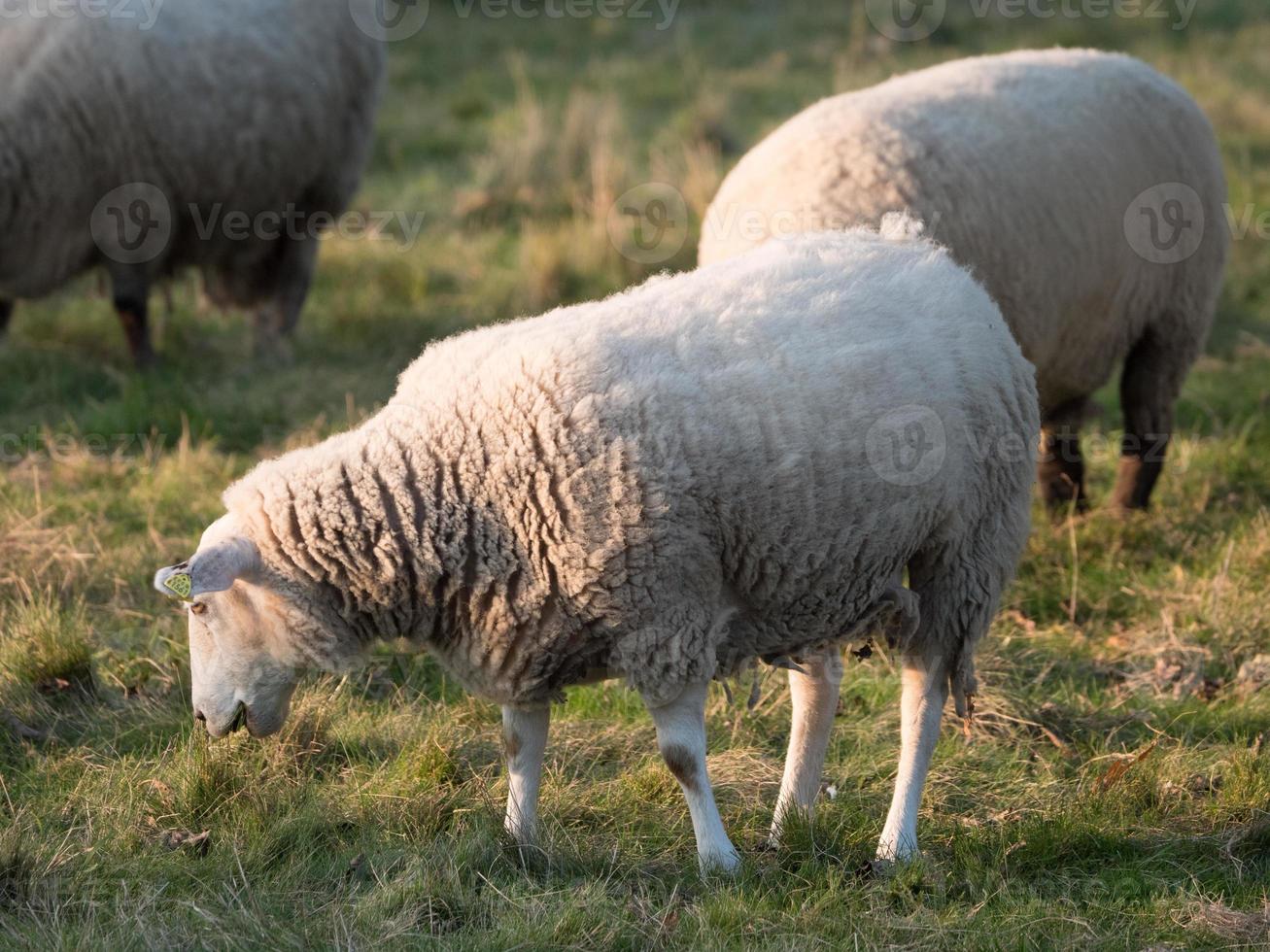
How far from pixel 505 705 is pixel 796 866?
2.36 feet

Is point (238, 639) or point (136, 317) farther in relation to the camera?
point (136, 317)

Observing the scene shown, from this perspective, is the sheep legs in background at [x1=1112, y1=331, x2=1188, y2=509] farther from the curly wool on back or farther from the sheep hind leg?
the sheep hind leg

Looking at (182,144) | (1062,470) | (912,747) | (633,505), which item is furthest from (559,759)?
(182,144)

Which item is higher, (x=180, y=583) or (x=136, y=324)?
(x=180, y=583)

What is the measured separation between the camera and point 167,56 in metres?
6.37

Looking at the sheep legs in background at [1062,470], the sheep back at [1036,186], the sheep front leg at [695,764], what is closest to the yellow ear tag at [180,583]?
the sheep front leg at [695,764]

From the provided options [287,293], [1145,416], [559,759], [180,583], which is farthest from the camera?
[287,293]

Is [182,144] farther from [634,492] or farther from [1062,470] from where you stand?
[634,492]

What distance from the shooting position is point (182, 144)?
6398 mm

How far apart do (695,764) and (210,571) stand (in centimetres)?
104

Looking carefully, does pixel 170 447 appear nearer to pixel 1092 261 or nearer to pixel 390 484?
pixel 390 484

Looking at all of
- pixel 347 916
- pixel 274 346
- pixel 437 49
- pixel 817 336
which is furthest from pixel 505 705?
pixel 437 49

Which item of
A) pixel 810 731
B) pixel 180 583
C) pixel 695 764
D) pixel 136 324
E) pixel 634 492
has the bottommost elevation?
pixel 810 731

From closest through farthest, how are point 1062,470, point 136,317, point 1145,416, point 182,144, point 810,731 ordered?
point 810,731 < point 1145,416 < point 1062,470 < point 182,144 < point 136,317
